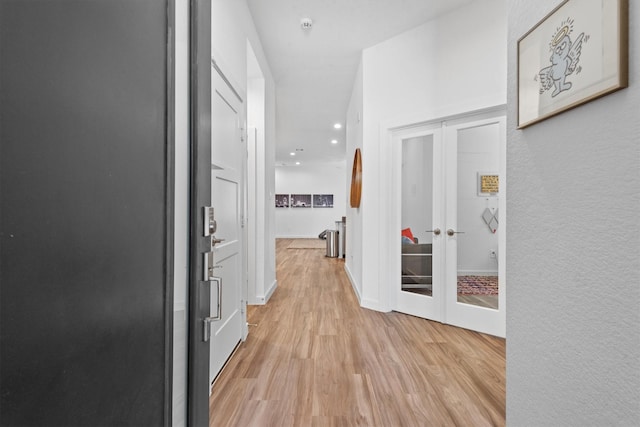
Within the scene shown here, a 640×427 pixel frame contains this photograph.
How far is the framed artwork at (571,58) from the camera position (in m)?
0.77

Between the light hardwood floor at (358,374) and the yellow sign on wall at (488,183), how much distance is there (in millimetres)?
1251

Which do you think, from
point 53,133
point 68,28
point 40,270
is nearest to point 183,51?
point 68,28

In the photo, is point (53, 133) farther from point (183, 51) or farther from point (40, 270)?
point (183, 51)

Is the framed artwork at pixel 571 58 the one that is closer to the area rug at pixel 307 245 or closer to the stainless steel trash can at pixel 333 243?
the stainless steel trash can at pixel 333 243

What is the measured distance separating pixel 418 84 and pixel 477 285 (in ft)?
6.52

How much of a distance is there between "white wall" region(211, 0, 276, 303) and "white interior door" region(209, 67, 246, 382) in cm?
19

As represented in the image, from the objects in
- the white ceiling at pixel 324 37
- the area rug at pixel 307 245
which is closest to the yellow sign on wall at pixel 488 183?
the white ceiling at pixel 324 37

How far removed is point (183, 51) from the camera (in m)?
0.77

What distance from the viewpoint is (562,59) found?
37.2 inches

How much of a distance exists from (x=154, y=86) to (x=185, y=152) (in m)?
0.18

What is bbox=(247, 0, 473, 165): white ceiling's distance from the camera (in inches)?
106

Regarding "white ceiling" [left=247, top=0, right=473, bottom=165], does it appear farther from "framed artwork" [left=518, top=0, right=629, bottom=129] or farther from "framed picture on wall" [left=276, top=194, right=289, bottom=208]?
"framed picture on wall" [left=276, top=194, right=289, bottom=208]

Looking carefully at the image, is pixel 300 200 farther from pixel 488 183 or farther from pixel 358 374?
pixel 358 374

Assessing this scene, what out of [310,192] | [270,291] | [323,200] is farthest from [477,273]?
[310,192]
